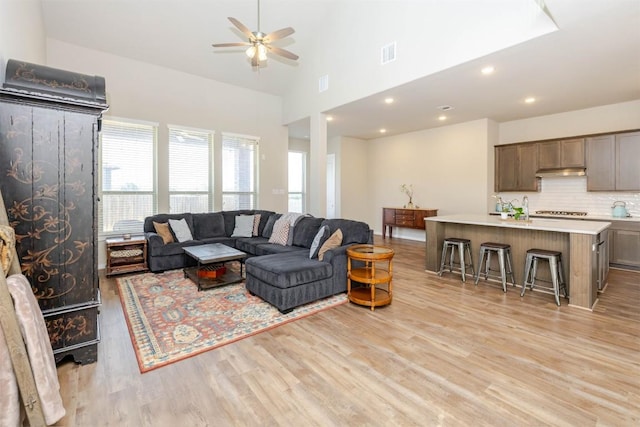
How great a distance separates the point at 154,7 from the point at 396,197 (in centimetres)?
689

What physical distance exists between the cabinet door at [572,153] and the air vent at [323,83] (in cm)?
479

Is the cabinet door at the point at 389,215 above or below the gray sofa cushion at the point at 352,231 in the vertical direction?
above

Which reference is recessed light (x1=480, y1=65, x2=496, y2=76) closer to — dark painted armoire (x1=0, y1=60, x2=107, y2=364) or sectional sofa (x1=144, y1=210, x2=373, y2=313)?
sectional sofa (x1=144, y1=210, x2=373, y2=313)

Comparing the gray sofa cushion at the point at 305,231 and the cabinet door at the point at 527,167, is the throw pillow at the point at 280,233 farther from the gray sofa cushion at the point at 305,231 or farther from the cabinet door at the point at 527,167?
the cabinet door at the point at 527,167

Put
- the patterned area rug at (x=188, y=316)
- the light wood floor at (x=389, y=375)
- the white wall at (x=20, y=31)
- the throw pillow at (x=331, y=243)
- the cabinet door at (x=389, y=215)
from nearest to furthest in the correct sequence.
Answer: the light wood floor at (x=389, y=375)
the white wall at (x=20, y=31)
the patterned area rug at (x=188, y=316)
the throw pillow at (x=331, y=243)
the cabinet door at (x=389, y=215)

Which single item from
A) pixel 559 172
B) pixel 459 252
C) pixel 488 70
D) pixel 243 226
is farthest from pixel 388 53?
pixel 559 172

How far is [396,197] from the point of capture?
8688 mm

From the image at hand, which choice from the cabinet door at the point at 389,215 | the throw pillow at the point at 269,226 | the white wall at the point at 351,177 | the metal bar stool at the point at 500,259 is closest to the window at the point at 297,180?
the white wall at the point at 351,177

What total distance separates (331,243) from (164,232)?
10.1 feet

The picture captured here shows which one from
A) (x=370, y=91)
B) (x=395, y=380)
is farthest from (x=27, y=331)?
(x=370, y=91)

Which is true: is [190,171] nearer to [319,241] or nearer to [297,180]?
[297,180]

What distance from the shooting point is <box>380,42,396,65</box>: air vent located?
4.67 meters

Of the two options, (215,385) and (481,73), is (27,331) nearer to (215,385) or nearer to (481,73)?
(215,385)

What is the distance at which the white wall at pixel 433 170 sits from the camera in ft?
22.4
